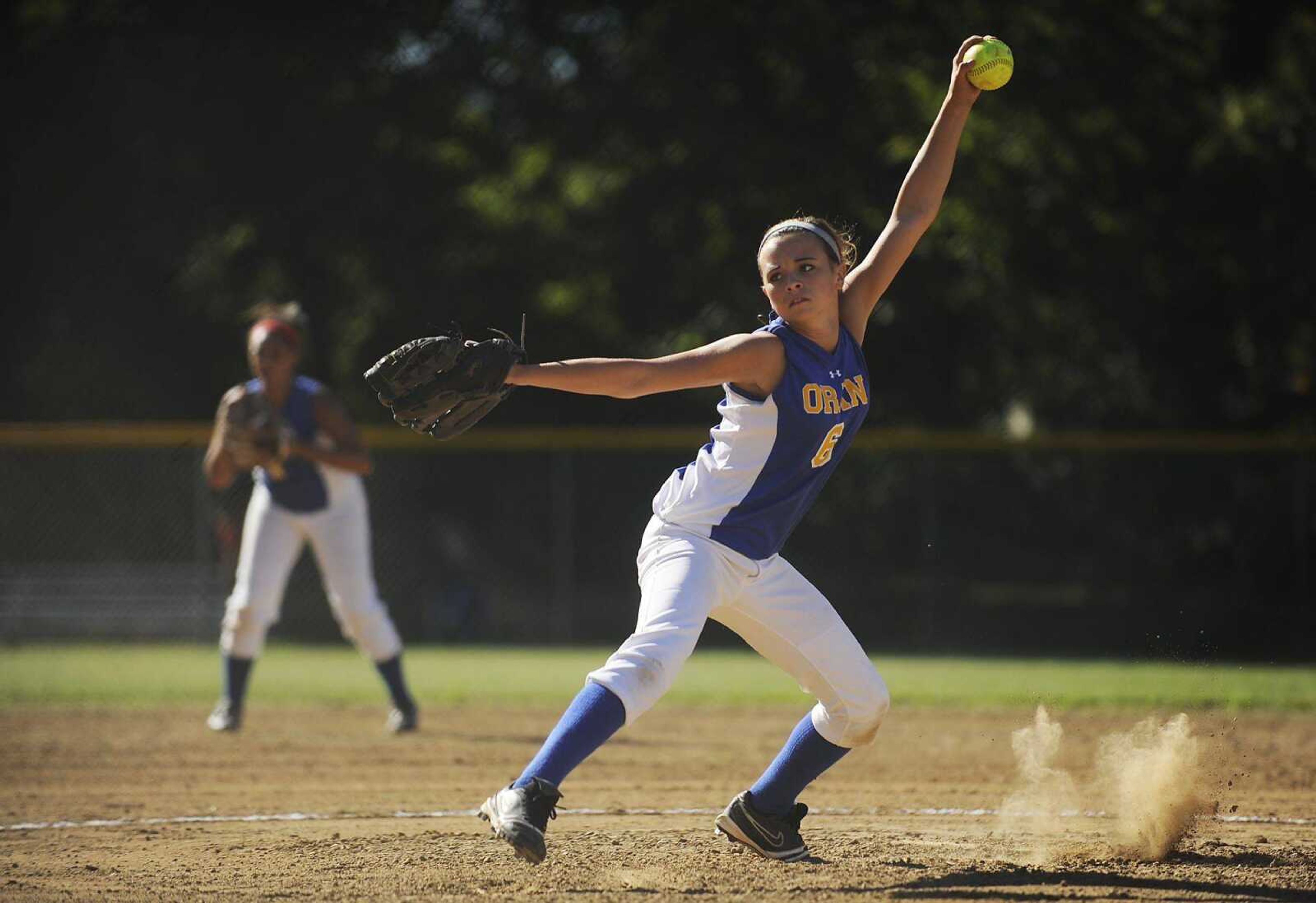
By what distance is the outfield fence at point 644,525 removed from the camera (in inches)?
574

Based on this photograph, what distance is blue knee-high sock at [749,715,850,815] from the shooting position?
15.6ft

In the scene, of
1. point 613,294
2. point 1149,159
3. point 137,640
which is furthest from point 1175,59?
point 137,640

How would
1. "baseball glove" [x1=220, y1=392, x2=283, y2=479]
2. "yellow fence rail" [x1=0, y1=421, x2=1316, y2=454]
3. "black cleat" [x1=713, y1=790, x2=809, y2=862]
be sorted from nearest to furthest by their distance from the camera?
"black cleat" [x1=713, y1=790, x2=809, y2=862] → "baseball glove" [x1=220, y1=392, x2=283, y2=479] → "yellow fence rail" [x1=0, y1=421, x2=1316, y2=454]

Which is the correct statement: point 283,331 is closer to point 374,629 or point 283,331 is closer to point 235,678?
point 374,629

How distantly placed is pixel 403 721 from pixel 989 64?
16.4 ft

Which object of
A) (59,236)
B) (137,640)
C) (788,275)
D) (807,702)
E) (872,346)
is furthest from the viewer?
(59,236)

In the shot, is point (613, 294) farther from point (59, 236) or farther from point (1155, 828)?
point (1155, 828)

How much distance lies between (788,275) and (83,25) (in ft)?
51.6

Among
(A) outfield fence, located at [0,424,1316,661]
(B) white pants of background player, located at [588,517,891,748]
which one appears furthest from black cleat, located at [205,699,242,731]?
(A) outfield fence, located at [0,424,1316,661]

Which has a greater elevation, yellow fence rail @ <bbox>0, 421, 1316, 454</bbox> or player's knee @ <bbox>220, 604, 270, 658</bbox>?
yellow fence rail @ <bbox>0, 421, 1316, 454</bbox>

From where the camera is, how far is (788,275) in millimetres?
4527

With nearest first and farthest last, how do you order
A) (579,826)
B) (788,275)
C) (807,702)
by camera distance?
(788,275) < (579,826) < (807,702)

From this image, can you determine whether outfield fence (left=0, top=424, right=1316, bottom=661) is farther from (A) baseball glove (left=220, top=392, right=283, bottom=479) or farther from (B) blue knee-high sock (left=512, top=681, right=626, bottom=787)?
(B) blue knee-high sock (left=512, top=681, right=626, bottom=787)

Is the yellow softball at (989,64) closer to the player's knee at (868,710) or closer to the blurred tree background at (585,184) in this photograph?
the player's knee at (868,710)
